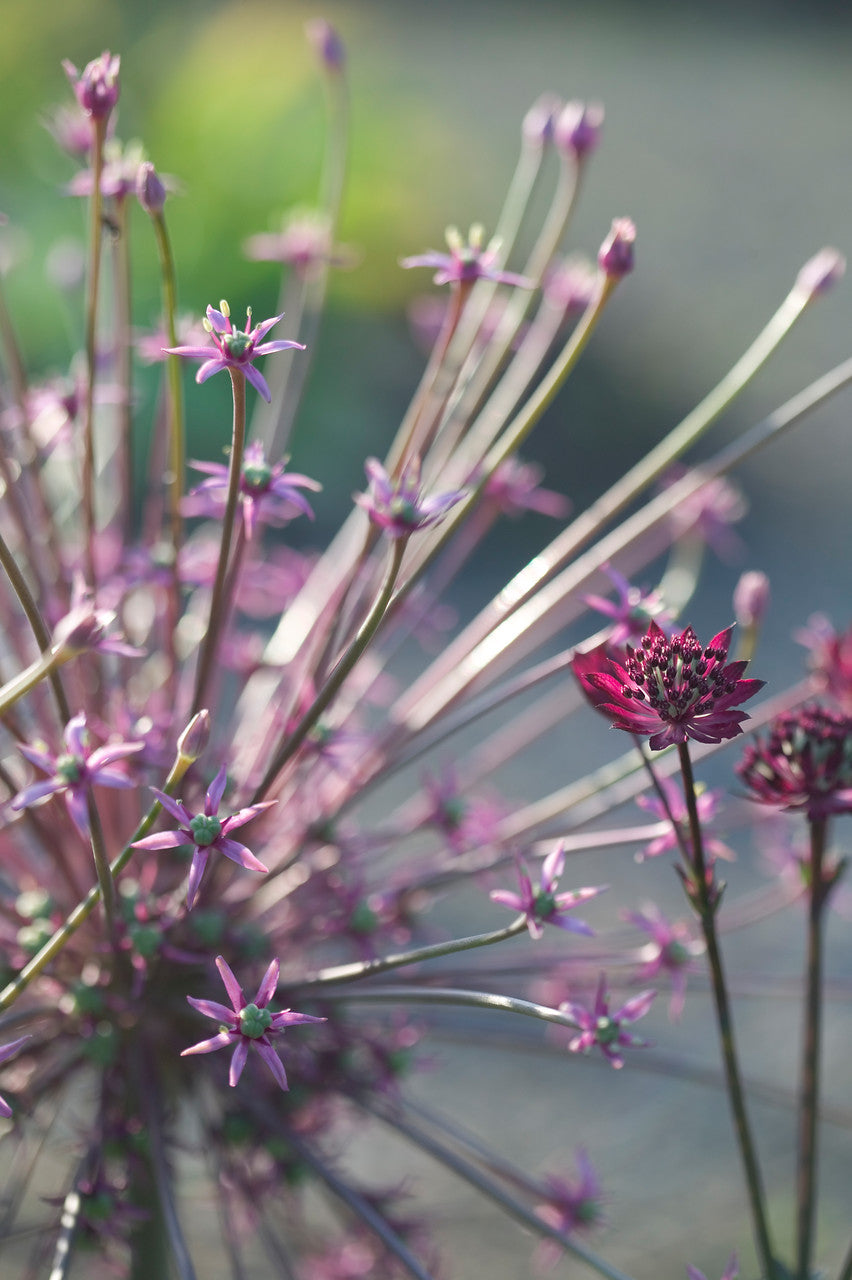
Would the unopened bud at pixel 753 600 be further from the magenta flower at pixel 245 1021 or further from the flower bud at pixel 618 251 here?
the magenta flower at pixel 245 1021

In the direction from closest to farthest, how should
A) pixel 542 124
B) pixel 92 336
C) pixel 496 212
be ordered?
pixel 92 336 → pixel 542 124 → pixel 496 212

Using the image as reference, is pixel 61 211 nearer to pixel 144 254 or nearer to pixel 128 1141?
pixel 144 254

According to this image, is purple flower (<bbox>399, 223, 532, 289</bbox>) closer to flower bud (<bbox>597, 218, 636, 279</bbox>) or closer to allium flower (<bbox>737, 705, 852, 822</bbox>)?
flower bud (<bbox>597, 218, 636, 279</bbox>)

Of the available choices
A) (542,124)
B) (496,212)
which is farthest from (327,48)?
(496,212)

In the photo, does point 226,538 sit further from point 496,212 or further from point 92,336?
point 496,212

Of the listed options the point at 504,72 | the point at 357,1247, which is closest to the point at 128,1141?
the point at 357,1247

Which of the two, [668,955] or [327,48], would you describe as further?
[327,48]

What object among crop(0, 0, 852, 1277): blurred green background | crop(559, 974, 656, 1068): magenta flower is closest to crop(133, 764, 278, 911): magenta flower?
crop(559, 974, 656, 1068): magenta flower
